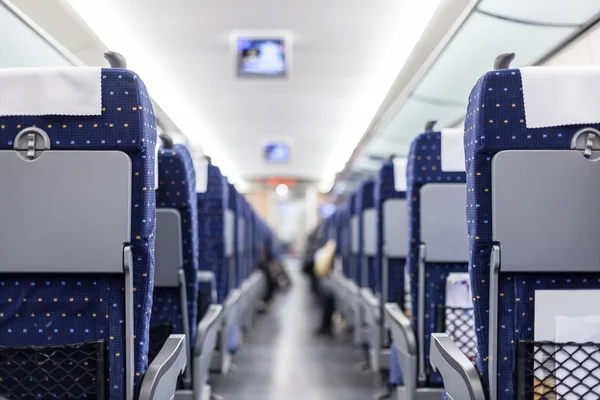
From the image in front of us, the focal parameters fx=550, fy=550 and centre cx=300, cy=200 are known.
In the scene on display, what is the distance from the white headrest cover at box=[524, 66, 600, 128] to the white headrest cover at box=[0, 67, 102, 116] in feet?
4.50

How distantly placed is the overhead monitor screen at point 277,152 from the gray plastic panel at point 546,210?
12253 millimetres

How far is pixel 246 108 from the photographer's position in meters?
10.6

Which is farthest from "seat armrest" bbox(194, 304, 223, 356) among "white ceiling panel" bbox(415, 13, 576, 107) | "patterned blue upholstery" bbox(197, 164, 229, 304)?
"white ceiling panel" bbox(415, 13, 576, 107)

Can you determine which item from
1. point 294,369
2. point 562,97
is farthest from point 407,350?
point 294,369

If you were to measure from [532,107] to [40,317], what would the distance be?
68.4 inches

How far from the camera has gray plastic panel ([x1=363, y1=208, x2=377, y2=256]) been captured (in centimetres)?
501

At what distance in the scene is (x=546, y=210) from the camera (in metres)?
1.74

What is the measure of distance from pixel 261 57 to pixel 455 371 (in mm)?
5349

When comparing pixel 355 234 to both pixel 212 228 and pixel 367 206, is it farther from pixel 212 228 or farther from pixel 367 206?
pixel 212 228

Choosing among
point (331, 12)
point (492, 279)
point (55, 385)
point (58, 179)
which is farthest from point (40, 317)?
point (331, 12)

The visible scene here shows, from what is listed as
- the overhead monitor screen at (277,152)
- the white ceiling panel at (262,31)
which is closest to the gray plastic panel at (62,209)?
the white ceiling panel at (262,31)

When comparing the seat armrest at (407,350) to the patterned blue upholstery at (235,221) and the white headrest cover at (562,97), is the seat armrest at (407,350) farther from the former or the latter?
the patterned blue upholstery at (235,221)

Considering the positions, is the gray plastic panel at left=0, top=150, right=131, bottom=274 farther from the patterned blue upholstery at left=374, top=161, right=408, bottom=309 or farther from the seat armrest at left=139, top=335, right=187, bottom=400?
the patterned blue upholstery at left=374, top=161, right=408, bottom=309

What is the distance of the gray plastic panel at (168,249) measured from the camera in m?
2.74
